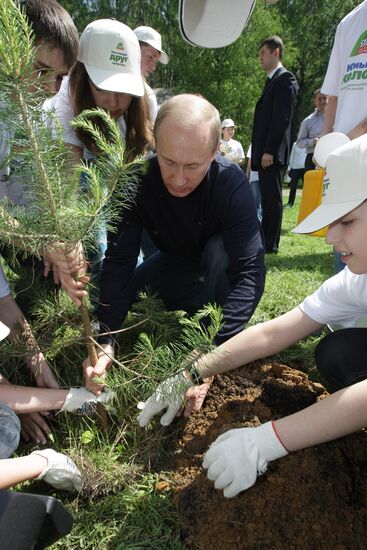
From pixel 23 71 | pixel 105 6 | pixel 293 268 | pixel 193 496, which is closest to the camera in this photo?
pixel 23 71

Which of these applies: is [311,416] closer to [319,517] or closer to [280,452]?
[280,452]

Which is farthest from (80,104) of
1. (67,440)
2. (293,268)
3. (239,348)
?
(293,268)

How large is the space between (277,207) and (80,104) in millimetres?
2880

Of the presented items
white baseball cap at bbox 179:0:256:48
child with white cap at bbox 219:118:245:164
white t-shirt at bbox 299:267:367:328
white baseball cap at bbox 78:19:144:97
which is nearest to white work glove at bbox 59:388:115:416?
white t-shirt at bbox 299:267:367:328

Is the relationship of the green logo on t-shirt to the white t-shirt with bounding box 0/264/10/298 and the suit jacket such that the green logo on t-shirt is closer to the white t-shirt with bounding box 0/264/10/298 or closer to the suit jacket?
the suit jacket

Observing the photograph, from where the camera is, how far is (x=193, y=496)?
4.54 feet

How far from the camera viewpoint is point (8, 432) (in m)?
1.50

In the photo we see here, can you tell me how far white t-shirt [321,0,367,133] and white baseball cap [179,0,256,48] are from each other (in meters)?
1.07

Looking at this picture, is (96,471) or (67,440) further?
(67,440)

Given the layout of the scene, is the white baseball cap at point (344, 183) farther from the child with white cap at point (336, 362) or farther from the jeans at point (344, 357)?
the jeans at point (344, 357)

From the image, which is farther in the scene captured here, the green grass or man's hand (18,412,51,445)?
man's hand (18,412,51,445)

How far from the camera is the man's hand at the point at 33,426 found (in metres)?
1.75

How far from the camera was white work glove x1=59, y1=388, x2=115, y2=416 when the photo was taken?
5.41 ft

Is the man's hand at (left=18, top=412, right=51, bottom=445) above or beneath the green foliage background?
beneath
